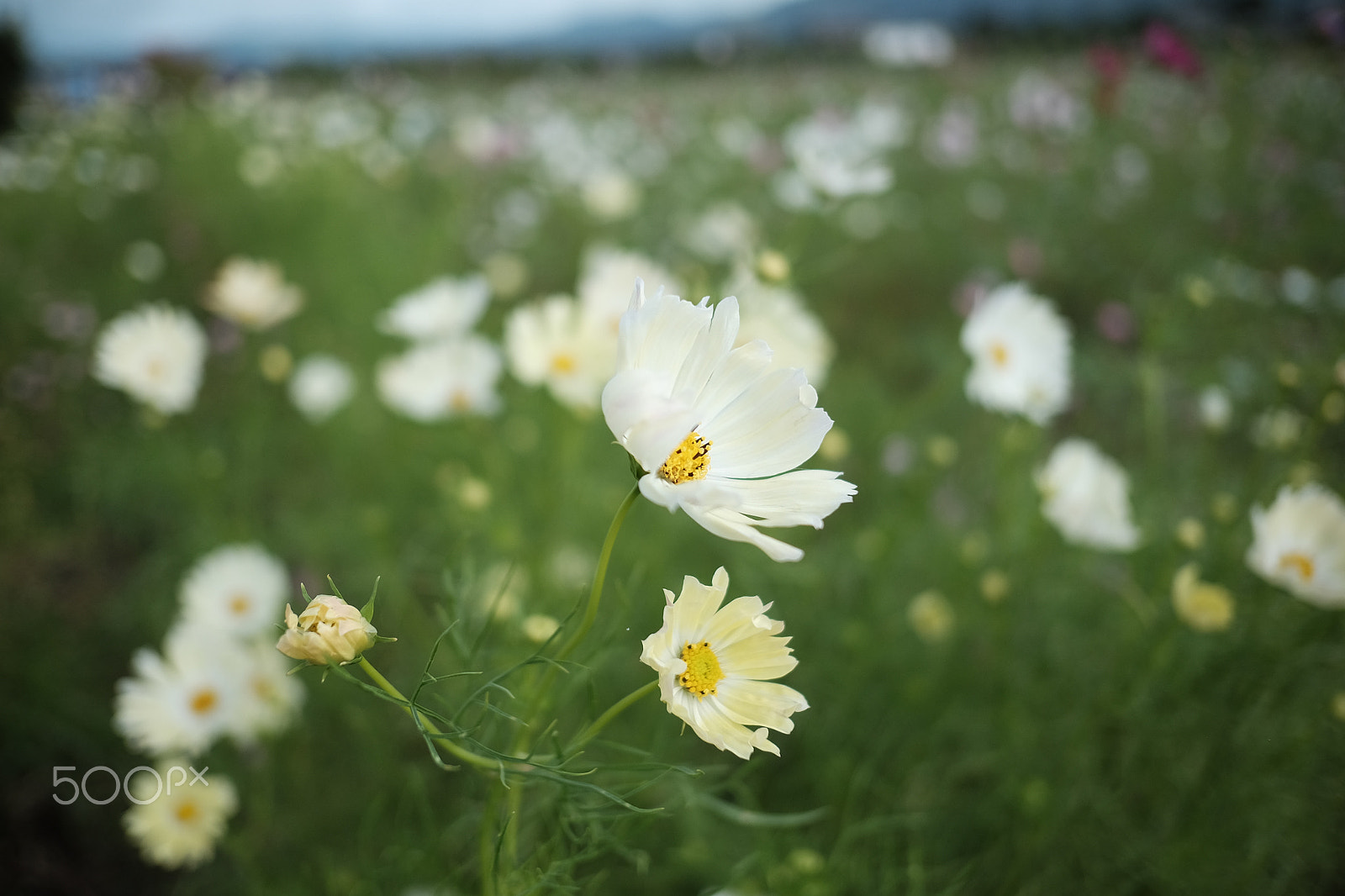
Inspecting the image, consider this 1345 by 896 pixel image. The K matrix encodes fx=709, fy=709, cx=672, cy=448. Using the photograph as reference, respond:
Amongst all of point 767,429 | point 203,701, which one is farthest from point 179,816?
point 767,429

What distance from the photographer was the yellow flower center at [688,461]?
45 cm

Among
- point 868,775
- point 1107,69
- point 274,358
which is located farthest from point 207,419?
point 1107,69

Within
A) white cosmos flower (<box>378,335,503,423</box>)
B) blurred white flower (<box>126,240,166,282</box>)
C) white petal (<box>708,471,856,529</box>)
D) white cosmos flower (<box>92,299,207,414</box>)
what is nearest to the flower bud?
white petal (<box>708,471,856,529</box>)

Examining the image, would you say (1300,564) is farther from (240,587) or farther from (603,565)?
(240,587)

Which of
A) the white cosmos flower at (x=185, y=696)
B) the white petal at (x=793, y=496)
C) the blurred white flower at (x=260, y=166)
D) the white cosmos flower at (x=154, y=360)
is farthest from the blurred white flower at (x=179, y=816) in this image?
the blurred white flower at (x=260, y=166)

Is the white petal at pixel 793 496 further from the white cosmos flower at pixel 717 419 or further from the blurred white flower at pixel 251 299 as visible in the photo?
the blurred white flower at pixel 251 299

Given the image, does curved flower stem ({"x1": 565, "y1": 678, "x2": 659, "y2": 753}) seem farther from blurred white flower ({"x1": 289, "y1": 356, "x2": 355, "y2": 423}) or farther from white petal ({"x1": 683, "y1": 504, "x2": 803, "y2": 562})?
blurred white flower ({"x1": 289, "y1": 356, "x2": 355, "y2": 423})

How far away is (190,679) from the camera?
0.90 meters

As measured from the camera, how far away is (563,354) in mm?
1031

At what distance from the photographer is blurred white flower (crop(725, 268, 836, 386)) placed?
910 mm

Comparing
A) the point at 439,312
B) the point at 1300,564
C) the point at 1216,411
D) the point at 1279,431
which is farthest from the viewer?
the point at 439,312

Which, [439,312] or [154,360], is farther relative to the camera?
[439,312]

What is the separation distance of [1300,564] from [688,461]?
2.47 feet

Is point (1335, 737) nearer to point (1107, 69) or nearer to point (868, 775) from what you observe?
point (868, 775)
